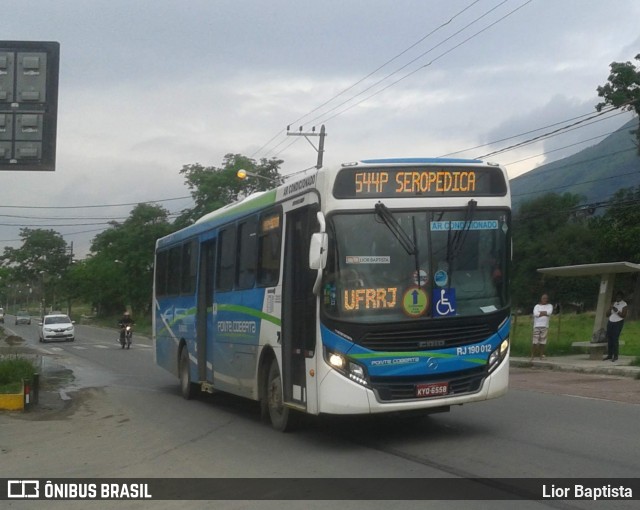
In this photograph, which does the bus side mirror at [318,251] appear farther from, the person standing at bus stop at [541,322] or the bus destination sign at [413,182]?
the person standing at bus stop at [541,322]

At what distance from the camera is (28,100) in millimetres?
16734

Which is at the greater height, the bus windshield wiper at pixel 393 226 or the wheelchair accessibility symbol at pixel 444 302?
the bus windshield wiper at pixel 393 226

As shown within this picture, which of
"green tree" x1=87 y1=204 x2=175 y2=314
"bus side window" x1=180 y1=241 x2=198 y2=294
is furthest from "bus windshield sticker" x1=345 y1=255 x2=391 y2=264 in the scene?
"green tree" x1=87 y1=204 x2=175 y2=314

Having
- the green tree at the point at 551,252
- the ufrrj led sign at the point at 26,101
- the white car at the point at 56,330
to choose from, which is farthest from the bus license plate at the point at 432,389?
the green tree at the point at 551,252

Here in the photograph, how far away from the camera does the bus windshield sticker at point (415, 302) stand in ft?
32.8

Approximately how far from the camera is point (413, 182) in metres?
10.4

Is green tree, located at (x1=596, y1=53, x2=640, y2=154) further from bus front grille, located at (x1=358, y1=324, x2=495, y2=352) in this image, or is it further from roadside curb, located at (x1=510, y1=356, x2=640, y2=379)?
bus front grille, located at (x1=358, y1=324, x2=495, y2=352)

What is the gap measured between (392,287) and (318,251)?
0.97 metres


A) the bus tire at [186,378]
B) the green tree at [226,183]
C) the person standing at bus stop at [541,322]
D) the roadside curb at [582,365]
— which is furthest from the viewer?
the green tree at [226,183]

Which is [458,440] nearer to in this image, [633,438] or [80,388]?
[633,438]

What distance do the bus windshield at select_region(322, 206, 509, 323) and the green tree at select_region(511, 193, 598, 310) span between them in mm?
65466

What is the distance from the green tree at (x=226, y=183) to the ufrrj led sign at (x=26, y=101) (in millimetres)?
37981

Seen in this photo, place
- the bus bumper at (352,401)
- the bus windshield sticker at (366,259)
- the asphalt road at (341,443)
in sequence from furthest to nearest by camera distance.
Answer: the bus windshield sticker at (366,259) → the bus bumper at (352,401) → the asphalt road at (341,443)

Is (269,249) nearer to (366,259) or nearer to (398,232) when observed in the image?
(366,259)
